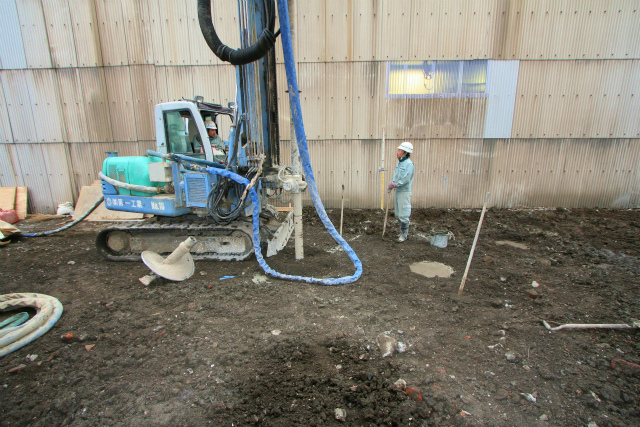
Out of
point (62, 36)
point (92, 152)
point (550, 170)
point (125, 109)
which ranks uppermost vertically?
point (62, 36)

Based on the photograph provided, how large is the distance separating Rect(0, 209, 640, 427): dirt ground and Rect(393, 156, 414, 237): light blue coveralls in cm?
101

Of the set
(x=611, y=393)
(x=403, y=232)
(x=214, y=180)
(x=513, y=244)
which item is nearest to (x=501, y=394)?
(x=611, y=393)

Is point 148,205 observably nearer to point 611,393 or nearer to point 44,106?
point 611,393

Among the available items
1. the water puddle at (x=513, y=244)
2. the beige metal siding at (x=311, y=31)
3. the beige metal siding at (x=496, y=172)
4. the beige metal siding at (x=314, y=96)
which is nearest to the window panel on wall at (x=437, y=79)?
the beige metal siding at (x=496, y=172)

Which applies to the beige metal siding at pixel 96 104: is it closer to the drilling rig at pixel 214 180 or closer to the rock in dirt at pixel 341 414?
the drilling rig at pixel 214 180

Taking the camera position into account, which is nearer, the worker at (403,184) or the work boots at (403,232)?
the worker at (403,184)

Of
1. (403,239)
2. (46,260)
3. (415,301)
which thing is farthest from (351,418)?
(46,260)

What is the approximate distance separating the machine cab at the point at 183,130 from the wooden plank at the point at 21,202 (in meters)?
6.40

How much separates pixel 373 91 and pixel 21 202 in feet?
33.3

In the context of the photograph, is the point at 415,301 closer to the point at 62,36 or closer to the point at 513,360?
the point at 513,360

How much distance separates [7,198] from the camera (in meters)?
8.08

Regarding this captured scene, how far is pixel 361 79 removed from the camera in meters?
7.59

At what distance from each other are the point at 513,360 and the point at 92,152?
10.4m

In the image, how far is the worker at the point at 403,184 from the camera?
5.64 meters
